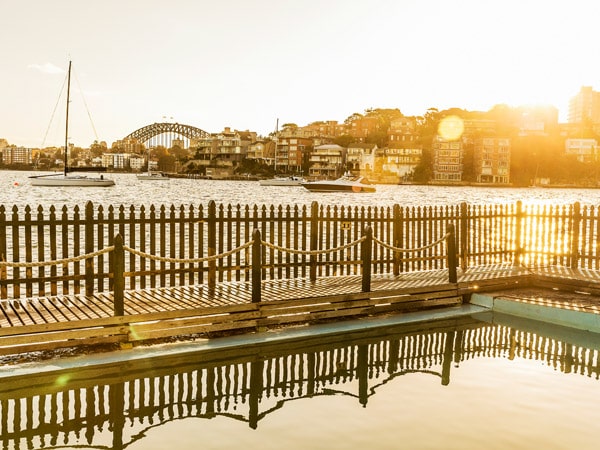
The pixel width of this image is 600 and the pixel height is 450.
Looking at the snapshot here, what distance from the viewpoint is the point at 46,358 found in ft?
33.9

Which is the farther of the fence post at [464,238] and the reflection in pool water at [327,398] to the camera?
the fence post at [464,238]

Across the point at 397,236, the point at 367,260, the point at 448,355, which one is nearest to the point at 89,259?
the point at 367,260

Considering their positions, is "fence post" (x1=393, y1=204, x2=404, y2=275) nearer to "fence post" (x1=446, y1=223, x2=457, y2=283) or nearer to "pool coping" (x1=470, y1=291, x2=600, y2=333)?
"fence post" (x1=446, y1=223, x2=457, y2=283)

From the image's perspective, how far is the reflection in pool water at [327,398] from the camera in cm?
790

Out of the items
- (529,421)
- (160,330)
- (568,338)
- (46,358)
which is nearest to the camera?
(529,421)

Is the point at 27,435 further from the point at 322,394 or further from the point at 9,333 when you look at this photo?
the point at 322,394

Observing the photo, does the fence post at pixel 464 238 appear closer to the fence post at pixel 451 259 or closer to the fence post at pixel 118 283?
the fence post at pixel 451 259

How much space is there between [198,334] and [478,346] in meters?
5.43

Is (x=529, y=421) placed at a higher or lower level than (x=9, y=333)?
lower

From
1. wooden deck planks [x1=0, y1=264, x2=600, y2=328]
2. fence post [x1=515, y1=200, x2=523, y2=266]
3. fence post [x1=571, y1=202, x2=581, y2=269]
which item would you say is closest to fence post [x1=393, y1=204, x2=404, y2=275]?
wooden deck planks [x1=0, y1=264, x2=600, y2=328]

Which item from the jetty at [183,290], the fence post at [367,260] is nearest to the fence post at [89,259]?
the jetty at [183,290]

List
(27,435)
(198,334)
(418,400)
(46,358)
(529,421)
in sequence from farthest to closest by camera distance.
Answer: (198,334) < (46,358) < (418,400) < (529,421) < (27,435)

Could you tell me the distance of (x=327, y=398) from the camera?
31.0 ft

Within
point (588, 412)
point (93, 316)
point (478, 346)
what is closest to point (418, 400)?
point (588, 412)
